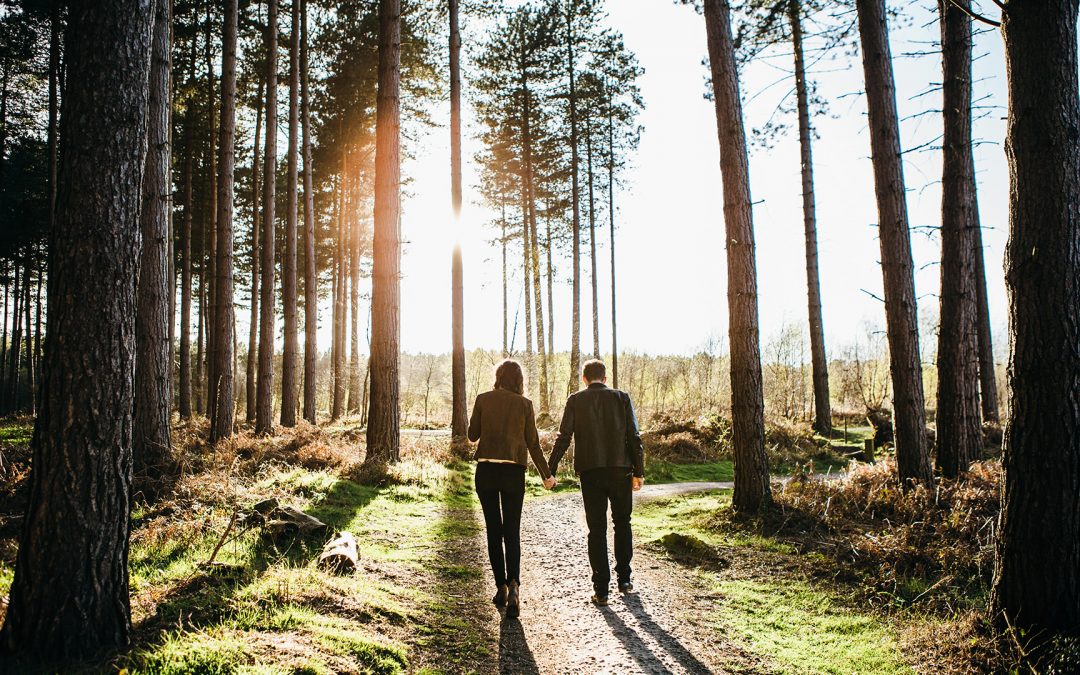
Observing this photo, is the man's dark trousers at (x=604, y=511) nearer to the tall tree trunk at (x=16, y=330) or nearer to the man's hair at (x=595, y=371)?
the man's hair at (x=595, y=371)

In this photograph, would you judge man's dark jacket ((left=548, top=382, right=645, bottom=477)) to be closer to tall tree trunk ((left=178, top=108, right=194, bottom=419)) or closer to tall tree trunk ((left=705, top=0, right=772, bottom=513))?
tall tree trunk ((left=705, top=0, right=772, bottom=513))

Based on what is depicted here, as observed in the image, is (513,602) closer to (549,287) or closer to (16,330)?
(549,287)

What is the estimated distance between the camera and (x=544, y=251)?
82.1ft

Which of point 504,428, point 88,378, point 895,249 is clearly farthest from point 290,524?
point 895,249

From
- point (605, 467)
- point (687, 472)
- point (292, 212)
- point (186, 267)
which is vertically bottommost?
point (687, 472)

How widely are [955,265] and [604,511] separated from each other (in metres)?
7.28

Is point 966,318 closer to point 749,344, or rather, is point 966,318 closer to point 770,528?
point 749,344

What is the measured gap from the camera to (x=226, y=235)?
41.4ft

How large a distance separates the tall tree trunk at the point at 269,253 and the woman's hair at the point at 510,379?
1042 centimetres

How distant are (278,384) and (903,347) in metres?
33.9

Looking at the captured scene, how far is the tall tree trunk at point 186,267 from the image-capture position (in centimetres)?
1791

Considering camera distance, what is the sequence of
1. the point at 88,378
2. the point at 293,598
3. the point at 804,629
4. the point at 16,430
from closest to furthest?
the point at 88,378 → the point at 293,598 → the point at 804,629 → the point at 16,430

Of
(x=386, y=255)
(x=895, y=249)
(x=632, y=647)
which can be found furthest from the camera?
(x=386, y=255)

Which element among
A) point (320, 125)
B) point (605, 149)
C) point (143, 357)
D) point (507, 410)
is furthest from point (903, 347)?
point (320, 125)
